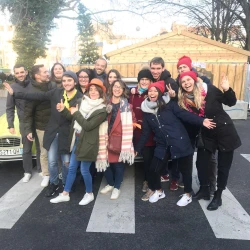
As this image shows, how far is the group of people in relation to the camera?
3.50m

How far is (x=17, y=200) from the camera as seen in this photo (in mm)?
3957

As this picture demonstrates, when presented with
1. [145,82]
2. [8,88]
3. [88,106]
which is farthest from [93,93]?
[8,88]

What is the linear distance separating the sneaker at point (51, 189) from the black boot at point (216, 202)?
229cm

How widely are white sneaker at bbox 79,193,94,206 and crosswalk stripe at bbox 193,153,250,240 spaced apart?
1.59 metres

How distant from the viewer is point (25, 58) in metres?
20.1

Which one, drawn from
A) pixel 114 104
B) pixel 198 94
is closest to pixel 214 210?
pixel 198 94

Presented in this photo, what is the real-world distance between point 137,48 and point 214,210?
1111cm

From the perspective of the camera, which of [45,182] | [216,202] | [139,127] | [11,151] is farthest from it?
[11,151]

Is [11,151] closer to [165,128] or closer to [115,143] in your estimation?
[115,143]

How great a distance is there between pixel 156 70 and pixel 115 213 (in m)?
2.13

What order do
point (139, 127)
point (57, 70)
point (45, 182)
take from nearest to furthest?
point (139, 127) → point (45, 182) → point (57, 70)

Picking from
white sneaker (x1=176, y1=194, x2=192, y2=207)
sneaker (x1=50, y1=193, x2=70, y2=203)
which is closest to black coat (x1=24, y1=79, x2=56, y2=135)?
sneaker (x1=50, y1=193, x2=70, y2=203)

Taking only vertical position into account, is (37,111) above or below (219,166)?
above

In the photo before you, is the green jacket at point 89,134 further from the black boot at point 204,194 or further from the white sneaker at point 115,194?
the black boot at point 204,194
